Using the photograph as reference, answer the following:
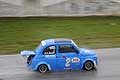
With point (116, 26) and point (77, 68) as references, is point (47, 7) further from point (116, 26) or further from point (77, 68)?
point (77, 68)

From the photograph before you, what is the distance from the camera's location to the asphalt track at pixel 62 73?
18.6 meters

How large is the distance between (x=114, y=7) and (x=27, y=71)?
728 inches

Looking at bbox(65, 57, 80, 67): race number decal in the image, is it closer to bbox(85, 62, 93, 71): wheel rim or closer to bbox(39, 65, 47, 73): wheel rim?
bbox(85, 62, 93, 71): wheel rim

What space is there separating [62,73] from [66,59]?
695mm

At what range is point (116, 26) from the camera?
109ft

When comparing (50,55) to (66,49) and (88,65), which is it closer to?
(66,49)

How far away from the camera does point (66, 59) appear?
Answer: 19422 mm

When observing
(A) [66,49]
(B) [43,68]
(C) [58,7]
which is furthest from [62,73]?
(C) [58,7]

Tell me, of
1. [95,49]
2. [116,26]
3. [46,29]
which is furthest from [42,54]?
[116,26]

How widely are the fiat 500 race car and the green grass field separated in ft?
18.4

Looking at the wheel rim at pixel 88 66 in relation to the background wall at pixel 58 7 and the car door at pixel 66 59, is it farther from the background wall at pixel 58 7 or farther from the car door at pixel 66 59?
the background wall at pixel 58 7

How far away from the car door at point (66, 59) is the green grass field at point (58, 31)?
19.8 feet

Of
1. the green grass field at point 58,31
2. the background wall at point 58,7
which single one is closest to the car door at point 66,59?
the green grass field at point 58,31

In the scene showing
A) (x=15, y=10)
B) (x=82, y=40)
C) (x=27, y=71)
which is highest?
(x=15, y=10)
